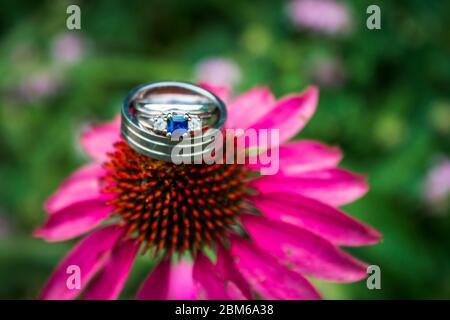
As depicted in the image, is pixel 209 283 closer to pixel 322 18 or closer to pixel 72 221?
pixel 72 221

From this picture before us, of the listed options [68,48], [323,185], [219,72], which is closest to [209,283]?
[323,185]

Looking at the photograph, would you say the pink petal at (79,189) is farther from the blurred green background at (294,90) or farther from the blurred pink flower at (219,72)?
the blurred pink flower at (219,72)

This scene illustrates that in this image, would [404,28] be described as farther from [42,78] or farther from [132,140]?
[132,140]

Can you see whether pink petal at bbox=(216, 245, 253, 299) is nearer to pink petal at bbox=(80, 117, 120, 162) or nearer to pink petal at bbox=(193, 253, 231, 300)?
pink petal at bbox=(193, 253, 231, 300)

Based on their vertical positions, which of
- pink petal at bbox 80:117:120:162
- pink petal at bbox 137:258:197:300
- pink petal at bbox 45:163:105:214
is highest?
pink petal at bbox 80:117:120:162

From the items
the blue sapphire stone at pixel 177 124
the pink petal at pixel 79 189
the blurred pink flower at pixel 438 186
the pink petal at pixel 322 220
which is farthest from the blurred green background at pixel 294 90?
the blue sapphire stone at pixel 177 124

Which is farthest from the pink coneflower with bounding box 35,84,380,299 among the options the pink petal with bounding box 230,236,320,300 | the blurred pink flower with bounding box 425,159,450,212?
the blurred pink flower with bounding box 425,159,450,212

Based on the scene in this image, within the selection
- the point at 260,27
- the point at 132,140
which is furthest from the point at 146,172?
the point at 260,27
